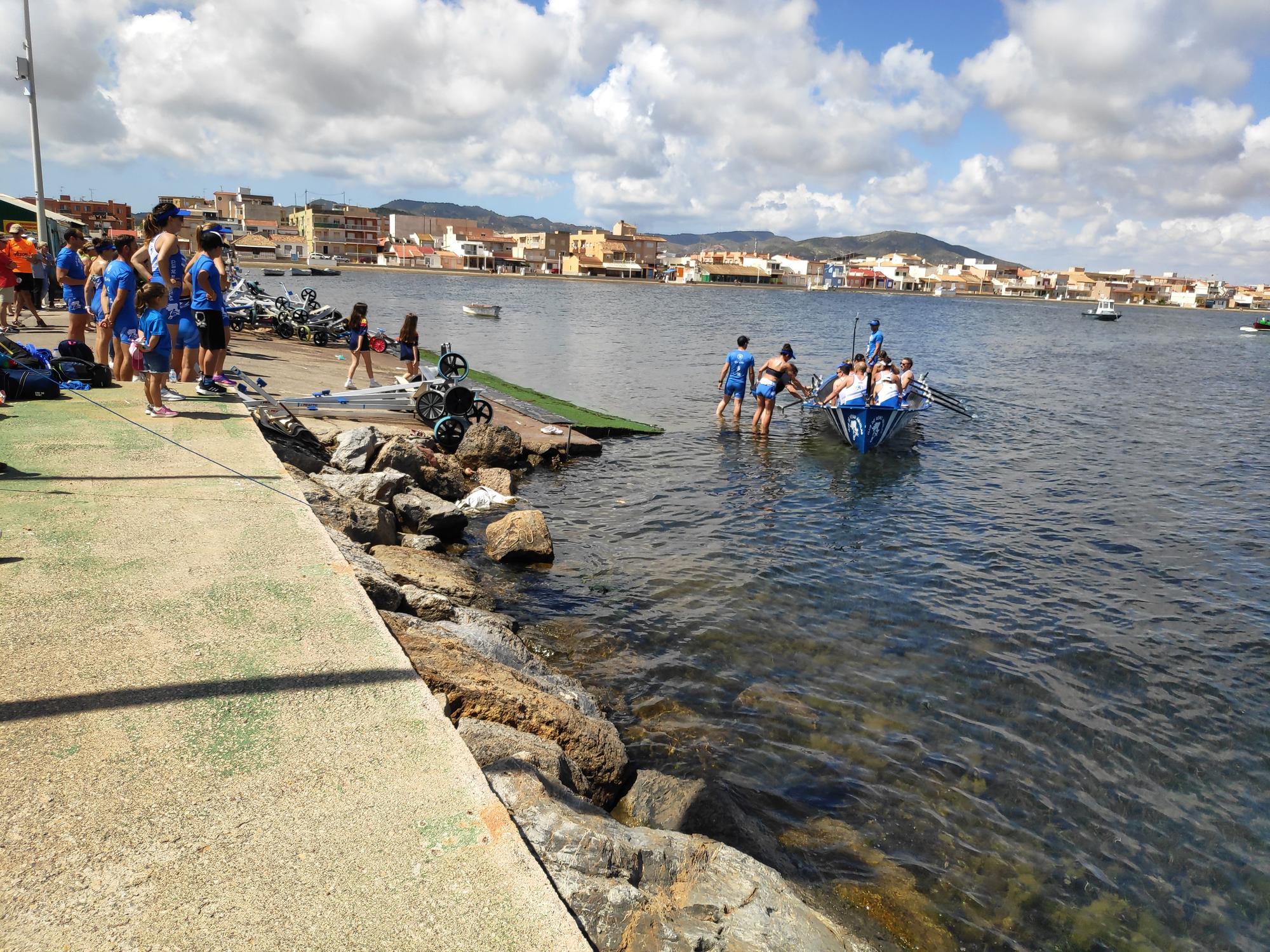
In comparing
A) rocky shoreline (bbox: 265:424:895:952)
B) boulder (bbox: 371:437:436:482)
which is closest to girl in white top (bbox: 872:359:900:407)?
boulder (bbox: 371:437:436:482)

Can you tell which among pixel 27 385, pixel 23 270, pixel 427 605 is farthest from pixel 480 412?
pixel 23 270

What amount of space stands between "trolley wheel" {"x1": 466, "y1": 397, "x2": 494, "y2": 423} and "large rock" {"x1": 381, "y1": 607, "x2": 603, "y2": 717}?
814cm

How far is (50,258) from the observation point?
21281mm

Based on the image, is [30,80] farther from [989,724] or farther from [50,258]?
[989,724]

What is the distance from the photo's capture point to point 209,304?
9.66 meters

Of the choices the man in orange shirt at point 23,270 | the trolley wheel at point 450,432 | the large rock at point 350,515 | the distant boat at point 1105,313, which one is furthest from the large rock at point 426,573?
the distant boat at point 1105,313

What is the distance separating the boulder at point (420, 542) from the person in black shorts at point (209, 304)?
3.09 m

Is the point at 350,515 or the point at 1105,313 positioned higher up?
the point at 1105,313

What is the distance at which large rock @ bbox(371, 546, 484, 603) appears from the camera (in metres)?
7.35

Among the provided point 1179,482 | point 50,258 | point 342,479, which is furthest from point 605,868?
point 50,258

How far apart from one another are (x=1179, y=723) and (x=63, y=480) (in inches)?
372

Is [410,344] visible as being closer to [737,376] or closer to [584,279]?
[737,376]

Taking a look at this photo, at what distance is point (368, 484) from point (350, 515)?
1.86 metres

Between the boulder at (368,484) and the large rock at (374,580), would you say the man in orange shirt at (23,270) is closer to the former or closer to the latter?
the boulder at (368,484)
